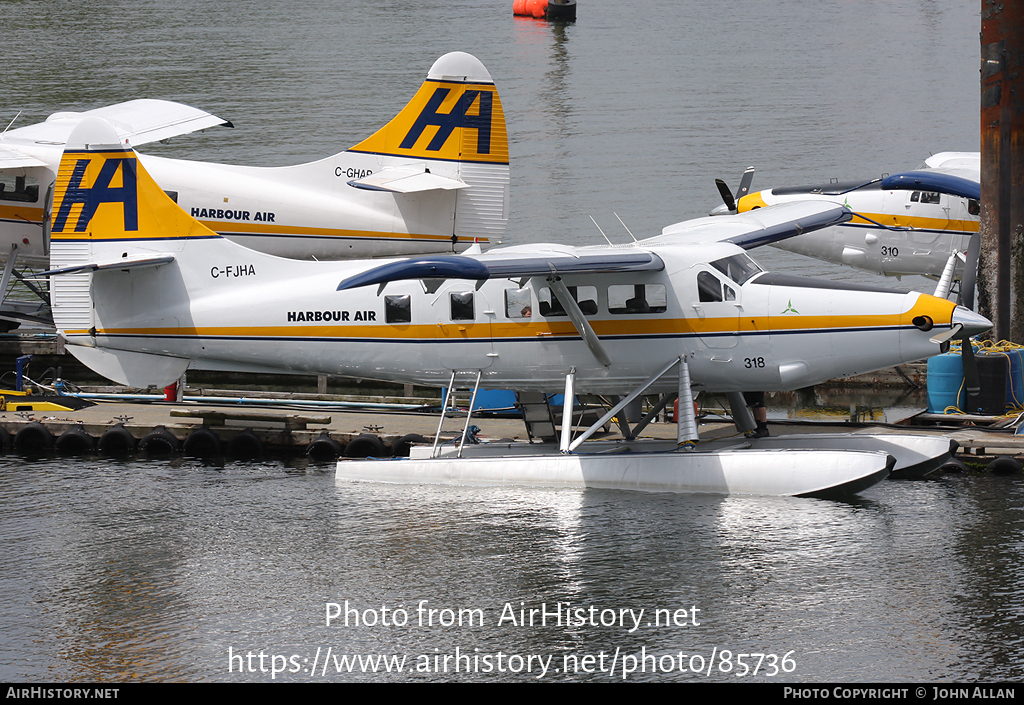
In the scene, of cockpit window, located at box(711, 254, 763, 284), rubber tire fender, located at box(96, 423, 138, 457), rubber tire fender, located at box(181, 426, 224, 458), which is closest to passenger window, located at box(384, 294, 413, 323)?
rubber tire fender, located at box(181, 426, 224, 458)

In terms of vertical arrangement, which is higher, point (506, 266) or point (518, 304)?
point (506, 266)

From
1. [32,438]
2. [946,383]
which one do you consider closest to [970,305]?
[946,383]

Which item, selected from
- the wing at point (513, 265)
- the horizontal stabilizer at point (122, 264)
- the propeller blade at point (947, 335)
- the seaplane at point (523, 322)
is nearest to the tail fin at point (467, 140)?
the seaplane at point (523, 322)

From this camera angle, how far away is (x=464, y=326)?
15.9 meters

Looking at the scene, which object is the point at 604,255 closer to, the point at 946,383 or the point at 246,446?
the point at 946,383

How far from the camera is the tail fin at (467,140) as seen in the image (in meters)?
21.6

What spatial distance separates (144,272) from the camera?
16688 millimetres

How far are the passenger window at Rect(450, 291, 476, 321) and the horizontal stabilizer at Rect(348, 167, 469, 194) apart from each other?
231 inches

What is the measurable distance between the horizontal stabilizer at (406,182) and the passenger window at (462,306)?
586 cm

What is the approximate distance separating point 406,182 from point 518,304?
6.65m

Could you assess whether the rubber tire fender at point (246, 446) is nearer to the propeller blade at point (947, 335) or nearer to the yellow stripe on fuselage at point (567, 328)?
the yellow stripe on fuselage at point (567, 328)

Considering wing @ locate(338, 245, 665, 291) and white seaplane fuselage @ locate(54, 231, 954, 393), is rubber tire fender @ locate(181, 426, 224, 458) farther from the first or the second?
wing @ locate(338, 245, 665, 291)

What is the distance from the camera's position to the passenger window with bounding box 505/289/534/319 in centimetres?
1575

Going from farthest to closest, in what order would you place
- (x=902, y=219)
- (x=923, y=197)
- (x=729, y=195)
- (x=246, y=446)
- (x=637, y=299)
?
(x=729, y=195) < (x=902, y=219) < (x=923, y=197) < (x=246, y=446) < (x=637, y=299)
